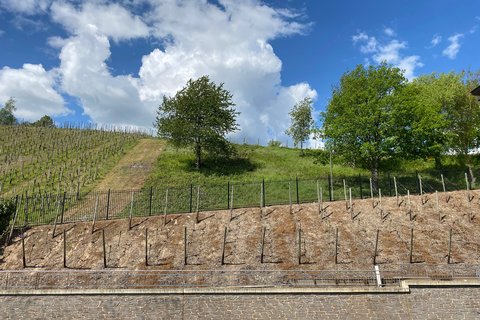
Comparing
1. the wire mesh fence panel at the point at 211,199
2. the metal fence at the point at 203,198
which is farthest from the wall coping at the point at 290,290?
the wire mesh fence panel at the point at 211,199

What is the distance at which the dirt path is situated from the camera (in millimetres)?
43344

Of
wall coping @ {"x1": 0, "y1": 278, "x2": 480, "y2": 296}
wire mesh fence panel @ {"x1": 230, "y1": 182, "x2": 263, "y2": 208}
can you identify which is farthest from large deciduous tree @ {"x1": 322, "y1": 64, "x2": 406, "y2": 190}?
wall coping @ {"x1": 0, "y1": 278, "x2": 480, "y2": 296}

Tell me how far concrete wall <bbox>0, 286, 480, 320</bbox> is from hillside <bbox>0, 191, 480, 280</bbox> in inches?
215

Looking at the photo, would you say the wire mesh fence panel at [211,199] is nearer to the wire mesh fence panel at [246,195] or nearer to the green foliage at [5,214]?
the wire mesh fence panel at [246,195]

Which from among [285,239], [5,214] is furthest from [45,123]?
[285,239]

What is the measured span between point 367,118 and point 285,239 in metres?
17.2

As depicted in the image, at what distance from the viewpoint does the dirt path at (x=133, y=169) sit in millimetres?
43344

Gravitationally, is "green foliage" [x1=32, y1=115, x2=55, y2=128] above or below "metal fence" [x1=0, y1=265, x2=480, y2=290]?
above

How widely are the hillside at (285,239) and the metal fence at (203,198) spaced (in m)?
2.45

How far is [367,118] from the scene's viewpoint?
119ft

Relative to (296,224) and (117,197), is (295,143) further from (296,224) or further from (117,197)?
(296,224)

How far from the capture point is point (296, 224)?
1043 inches

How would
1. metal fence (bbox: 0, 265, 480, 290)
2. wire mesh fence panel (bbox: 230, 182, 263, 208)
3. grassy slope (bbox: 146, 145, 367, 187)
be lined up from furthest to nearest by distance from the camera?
1. grassy slope (bbox: 146, 145, 367, 187)
2. wire mesh fence panel (bbox: 230, 182, 263, 208)
3. metal fence (bbox: 0, 265, 480, 290)

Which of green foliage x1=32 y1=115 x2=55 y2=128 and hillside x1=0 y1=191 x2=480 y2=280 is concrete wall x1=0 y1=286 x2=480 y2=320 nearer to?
hillside x1=0 y1=191 x2=480 y2=280
